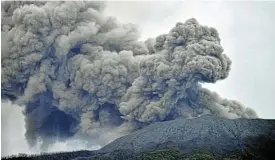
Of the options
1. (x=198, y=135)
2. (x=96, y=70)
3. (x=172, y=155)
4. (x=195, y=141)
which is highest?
(x=96, y=70)

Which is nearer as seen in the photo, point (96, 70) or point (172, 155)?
point (172, 155)

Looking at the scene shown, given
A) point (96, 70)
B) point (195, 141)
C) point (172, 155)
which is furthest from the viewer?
point (96, 70)

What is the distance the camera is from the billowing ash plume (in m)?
21.4

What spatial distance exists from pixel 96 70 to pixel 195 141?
506 cm

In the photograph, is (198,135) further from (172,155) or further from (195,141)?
(172,155)

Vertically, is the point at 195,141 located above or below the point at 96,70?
below

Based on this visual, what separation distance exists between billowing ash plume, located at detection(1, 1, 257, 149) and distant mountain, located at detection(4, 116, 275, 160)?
434 millimetres

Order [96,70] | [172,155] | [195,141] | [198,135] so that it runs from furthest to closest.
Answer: [96,70] < [198,135] < [195,141] < [172,155]

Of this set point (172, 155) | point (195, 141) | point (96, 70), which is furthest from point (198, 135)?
point (96, 70)

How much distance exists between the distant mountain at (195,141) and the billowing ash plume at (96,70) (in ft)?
1.43

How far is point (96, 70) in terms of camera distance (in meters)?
22.3

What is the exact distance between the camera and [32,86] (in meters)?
22.4

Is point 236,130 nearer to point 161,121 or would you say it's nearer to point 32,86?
point 161,121

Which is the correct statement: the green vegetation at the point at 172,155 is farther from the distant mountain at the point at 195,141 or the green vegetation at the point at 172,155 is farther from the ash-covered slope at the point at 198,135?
the ash-covered slope at the point at 198,135
